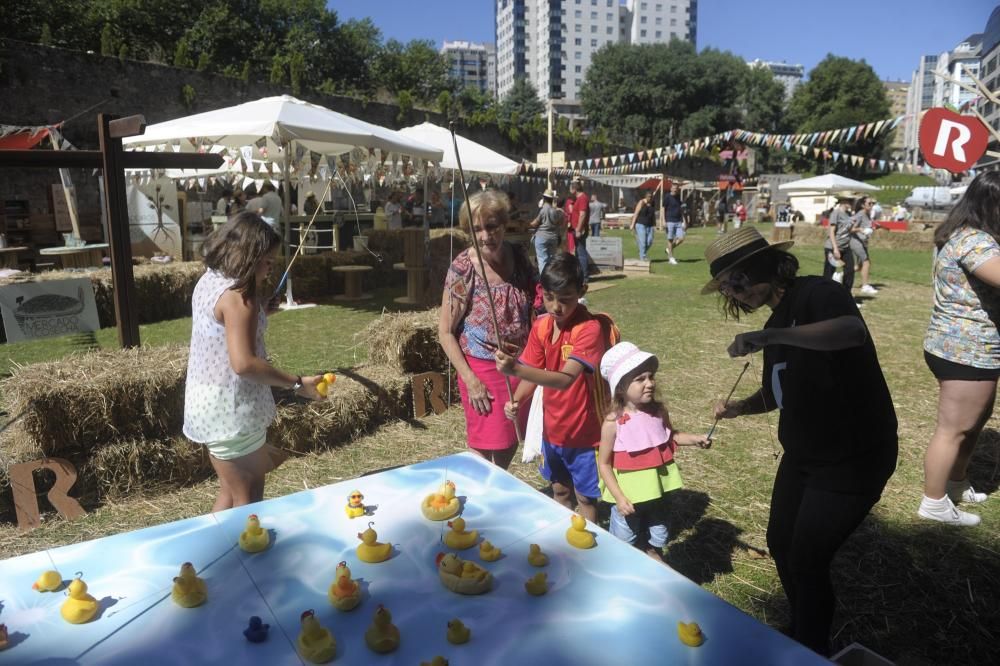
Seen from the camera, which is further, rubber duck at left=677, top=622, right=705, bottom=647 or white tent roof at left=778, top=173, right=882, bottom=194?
white tent roof at left=778, top=173, right=882, bottom=194

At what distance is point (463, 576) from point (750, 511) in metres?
2.73

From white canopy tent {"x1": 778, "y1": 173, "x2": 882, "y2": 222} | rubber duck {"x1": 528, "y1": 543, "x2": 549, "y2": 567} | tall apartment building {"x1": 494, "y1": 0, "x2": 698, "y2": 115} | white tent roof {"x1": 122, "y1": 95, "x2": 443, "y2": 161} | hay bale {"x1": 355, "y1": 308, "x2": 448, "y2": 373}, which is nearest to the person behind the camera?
rubber duck {"x1": 528, "y1": 543, "x2": 549, "y2": 567}

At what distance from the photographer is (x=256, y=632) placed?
1.50m

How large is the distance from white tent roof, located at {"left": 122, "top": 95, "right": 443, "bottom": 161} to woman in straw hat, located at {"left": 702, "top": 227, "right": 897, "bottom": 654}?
23.9ft

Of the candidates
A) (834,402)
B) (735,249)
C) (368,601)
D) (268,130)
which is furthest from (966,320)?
(268,130)

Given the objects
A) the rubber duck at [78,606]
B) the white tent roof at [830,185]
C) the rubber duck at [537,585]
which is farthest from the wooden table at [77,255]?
the white tent roof at [830,185]

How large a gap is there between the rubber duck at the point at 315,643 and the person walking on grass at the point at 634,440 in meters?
1.42

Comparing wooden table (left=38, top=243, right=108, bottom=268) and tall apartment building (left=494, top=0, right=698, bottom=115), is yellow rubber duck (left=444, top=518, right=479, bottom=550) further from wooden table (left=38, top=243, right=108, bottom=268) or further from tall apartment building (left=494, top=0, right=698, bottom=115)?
tall apartment building (left=494, top=0, right=698, bottom=115)

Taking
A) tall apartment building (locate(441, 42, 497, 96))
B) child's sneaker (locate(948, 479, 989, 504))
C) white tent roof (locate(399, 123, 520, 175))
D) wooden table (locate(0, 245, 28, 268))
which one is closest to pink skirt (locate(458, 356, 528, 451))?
child's sneaker (locate(948, 479, 989, 504))

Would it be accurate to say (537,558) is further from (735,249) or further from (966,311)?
(966,311)

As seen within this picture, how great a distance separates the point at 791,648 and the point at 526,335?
6.43 ft

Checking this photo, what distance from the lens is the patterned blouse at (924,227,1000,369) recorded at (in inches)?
127

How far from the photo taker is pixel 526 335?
320 cm

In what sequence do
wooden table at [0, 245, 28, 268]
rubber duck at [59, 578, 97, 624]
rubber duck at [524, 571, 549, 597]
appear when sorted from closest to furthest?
rubber duck at [59, 578, 97, 624]
rubber duck at [524, 571, 549, 597]
wooden table at [0, 245, 28, 268]
